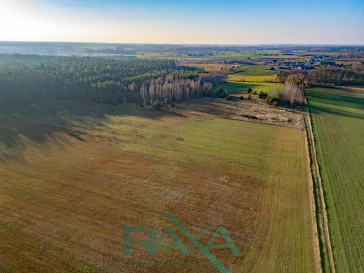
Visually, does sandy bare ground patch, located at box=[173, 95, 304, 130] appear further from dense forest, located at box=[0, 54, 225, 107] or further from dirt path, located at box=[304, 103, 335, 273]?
dirt path, located at box=[304, 103, 335, 273]

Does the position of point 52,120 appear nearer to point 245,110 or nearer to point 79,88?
point 79,88

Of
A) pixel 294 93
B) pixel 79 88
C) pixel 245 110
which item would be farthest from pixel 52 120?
pixel 294 93

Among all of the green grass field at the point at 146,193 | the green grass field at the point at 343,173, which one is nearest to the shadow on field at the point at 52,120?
the green grass field at the point at 146,193

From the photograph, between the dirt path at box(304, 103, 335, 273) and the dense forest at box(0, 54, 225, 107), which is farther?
the dense forest at box(0, 54, 225, 107)

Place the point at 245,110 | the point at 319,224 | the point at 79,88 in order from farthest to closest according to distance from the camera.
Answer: the point at 79,88 → the point at 245,110 → the point at 319,224

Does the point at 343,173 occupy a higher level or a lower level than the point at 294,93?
lower

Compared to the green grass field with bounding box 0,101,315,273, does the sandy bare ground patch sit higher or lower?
higher

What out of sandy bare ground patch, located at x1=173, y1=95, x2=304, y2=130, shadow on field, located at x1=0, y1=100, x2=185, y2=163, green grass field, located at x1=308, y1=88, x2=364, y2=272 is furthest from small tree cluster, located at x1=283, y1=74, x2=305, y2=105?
shadow on field, located at x1=0, y1=100, x2=185, y2=163
